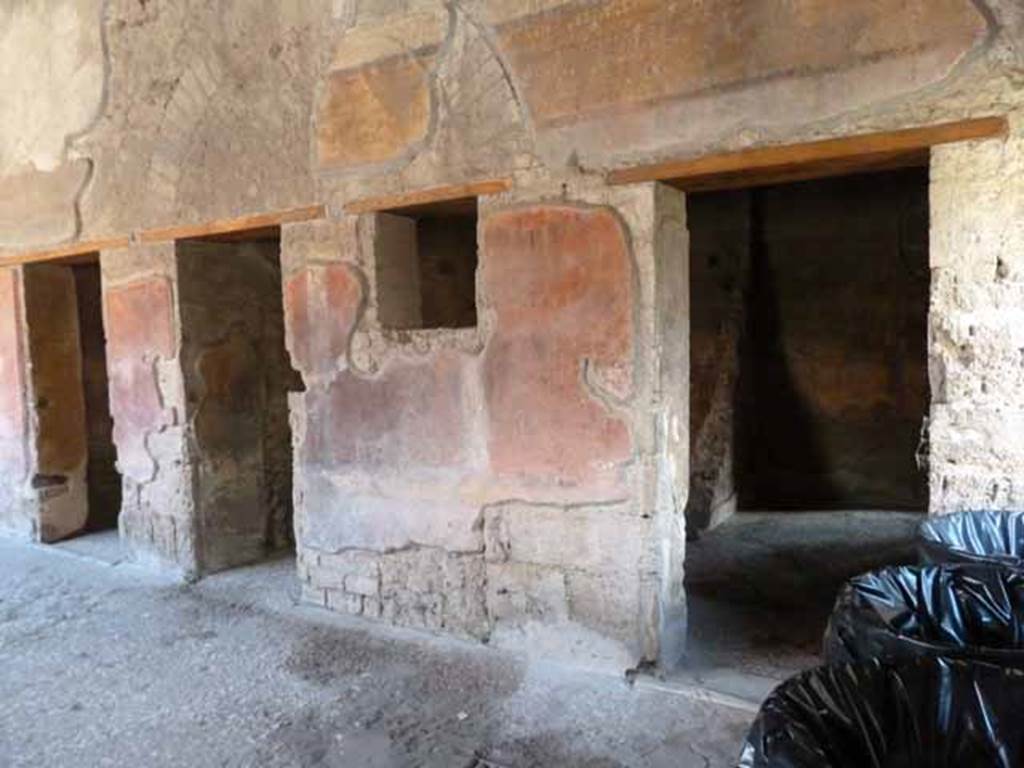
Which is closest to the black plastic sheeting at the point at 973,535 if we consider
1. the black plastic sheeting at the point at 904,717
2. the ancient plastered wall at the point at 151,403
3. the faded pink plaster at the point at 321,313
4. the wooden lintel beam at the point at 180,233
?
the black plastic sheeting at the point at 904,717

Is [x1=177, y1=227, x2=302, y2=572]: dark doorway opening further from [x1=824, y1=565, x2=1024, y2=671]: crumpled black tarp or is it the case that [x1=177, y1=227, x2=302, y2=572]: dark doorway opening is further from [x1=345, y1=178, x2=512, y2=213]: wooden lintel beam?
[x1=824, y1=565, x2=1024, y2=671]: crumpled black tarp

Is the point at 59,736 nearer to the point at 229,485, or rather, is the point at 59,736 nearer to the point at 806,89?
Result: the point at 229,485

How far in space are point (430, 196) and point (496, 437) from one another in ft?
3.11

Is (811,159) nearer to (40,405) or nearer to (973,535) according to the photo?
(973,535)

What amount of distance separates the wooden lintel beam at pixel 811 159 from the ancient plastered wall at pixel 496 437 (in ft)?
0.40

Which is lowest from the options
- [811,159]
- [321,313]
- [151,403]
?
[151,403]

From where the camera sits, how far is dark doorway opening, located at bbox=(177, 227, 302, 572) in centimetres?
372

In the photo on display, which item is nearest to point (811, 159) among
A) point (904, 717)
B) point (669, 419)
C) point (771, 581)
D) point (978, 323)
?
point (978, 323)

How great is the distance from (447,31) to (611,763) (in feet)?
8.21

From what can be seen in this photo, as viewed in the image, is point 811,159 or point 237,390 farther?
point 237,390

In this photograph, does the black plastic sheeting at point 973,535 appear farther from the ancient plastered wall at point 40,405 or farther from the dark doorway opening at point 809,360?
the ancient plastered wall at point 40,405

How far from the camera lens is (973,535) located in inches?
77.3

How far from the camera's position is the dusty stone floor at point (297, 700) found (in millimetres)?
2209

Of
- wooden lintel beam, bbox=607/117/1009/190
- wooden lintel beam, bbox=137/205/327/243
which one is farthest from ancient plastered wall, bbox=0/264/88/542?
wooden lintel beam, bbox=607/117/1009/190
